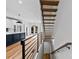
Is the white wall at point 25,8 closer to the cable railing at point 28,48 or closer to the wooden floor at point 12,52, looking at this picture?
the cable railing at point 28,48

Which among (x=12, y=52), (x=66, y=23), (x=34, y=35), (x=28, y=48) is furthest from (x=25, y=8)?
(x=12, y=52)

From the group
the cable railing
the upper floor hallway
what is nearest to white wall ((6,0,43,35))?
the upper floor hallway

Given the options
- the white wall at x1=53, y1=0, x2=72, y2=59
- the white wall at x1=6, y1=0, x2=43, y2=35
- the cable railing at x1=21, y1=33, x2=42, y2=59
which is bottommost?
the cable railing at x1=21, y1=33, x2=42, y2=59

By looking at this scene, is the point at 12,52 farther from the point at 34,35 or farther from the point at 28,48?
the point at 34,35

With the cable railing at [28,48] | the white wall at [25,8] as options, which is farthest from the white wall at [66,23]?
the cable railing at [28,48]

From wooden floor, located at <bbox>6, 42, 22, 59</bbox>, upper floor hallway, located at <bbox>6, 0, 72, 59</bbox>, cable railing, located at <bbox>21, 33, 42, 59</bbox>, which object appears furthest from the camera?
cable railing, located at <bbox>21, 33, 42, 59</bbox>

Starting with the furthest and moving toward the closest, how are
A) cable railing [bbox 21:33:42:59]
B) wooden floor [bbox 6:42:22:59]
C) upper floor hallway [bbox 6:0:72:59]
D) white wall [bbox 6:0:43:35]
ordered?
1. white wall [bbox 6:0:43:35]
2. cable railing [bbox 21:33:42:59]
3. upper floor hallway [bbox 6:0:72:59]
4. wooden floor [bbox 6:42:22:59]

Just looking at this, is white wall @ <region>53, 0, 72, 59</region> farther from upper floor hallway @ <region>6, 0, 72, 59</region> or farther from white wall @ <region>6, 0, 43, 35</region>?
white wall @ <region>6, 0, 43, 35</region>

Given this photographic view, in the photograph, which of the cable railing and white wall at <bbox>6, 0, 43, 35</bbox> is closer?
the cable railing

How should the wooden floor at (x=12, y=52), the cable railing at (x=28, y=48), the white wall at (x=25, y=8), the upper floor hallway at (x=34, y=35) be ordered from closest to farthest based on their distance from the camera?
the wooden floor at (x=12, y=52) < the upper floor hallway at (x=34, y=35) < the cable railing at (x=28, y=48) < the white wall at (x=25, y=8)
